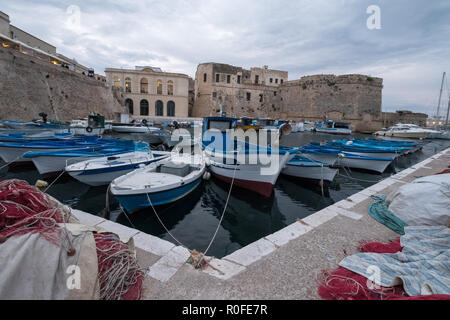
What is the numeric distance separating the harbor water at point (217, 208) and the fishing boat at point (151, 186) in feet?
1.51

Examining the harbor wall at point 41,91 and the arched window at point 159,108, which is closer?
the harbor wall at point 41,91


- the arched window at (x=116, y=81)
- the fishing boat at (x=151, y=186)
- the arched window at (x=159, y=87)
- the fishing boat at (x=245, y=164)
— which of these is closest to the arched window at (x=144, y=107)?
the arched window at (x=159, y=87)

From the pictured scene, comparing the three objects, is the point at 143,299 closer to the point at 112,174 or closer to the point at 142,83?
the point at 112,174

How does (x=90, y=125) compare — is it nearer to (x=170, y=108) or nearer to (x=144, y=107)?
(x=144, y=107)

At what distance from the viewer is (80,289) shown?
189 centimetres

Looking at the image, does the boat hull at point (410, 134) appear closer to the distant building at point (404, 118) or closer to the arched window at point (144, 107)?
the distant building at point (404, 118)

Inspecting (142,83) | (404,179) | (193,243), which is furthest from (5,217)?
(142,83)

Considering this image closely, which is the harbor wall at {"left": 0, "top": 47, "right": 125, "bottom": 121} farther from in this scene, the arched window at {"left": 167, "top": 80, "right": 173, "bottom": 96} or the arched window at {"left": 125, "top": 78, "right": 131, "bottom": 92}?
the arched window at {"left": 167, "top": 80, "right": 173, "bottom": 96}

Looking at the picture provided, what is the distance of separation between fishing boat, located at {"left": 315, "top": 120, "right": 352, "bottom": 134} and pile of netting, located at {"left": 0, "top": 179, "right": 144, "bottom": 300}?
117 ft

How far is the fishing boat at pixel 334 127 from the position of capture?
107ft

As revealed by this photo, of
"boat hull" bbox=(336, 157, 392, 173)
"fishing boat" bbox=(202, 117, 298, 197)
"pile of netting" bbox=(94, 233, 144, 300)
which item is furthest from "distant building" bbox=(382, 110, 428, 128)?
"pile of netting" bbox=(94, 233, 144, 300)
